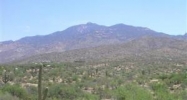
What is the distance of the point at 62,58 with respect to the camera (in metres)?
118

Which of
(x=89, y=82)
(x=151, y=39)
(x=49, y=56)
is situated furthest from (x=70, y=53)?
(x=89, y=82)

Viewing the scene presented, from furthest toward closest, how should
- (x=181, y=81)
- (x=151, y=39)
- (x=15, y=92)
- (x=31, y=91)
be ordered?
(x=151, y=39) < (x=181, y=81) < (x=31, y=91) < (x=15, y=92)

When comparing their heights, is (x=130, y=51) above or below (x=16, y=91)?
above

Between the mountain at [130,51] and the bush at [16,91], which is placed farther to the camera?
the mountain at [130,51]

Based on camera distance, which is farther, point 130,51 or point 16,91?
point 130,51

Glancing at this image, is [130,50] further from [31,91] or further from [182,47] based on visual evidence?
[31,91]

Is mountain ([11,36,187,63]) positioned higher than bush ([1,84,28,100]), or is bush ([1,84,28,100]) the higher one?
mountain ([11,36,187,63])

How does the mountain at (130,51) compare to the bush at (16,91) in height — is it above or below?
above

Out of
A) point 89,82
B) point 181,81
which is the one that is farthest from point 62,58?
point 181,81

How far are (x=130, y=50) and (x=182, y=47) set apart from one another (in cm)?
1469

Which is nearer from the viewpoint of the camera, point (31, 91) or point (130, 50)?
point (31, 91)

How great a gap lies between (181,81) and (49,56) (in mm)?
90194

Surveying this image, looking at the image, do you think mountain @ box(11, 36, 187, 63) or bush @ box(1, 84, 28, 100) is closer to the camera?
bush @ box(1, 84, 28, 100)

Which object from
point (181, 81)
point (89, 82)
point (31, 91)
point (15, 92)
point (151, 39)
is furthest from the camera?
point (151, 39)
